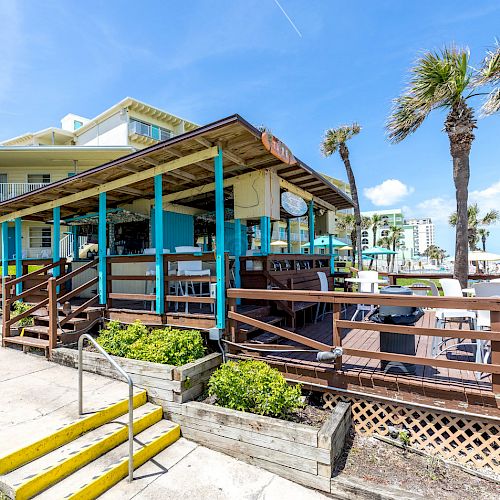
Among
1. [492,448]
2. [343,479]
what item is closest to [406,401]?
[492,448]

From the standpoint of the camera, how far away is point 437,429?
3482 mm

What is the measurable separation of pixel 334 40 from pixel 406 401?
8.92 meters

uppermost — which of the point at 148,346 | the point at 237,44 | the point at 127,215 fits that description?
the point at 237,44

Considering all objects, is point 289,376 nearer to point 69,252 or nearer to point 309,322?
point 309,322

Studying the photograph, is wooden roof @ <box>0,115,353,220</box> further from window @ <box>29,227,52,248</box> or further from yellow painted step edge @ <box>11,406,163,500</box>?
window @ <box>29,227,52,248</box>

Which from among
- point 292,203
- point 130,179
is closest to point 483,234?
point 292,203

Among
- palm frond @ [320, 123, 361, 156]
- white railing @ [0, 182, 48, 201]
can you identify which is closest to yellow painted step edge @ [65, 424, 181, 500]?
palm frond @ [320, 123, 361, 156]

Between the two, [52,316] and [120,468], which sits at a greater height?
[52,316]

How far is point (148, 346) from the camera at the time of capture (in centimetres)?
472

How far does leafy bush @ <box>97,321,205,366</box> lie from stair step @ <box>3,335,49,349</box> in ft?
3.87

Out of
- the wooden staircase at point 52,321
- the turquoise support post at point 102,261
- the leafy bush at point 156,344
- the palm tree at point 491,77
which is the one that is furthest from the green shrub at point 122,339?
the palm tree at point 491,77

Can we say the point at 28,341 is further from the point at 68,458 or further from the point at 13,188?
the point at 13,188

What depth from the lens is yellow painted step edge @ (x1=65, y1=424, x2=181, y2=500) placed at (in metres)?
2.72

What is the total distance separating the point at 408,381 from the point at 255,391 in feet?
5.69
